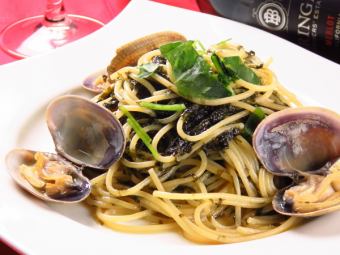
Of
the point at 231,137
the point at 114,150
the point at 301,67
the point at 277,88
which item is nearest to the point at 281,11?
the point at 301,67

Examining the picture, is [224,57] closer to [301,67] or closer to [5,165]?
[301,67]

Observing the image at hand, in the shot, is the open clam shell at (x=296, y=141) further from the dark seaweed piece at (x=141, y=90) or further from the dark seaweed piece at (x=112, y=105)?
the dark seaweed piece at (x=112, y=105)

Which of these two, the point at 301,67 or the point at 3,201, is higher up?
the point at 3,201

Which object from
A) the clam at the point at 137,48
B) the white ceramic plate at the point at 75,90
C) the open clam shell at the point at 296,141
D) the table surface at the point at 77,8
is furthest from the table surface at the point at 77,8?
the open clam shell at the point at 296,141

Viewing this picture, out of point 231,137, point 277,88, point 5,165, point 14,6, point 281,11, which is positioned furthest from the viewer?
point 14,6

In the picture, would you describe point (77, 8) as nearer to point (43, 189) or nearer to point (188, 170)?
point (188, 170)

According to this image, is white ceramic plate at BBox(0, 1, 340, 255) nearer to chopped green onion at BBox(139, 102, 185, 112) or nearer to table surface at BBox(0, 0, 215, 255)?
chopped green onion at BBox(139, 102, 185, 112)
